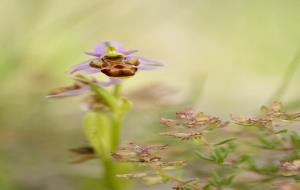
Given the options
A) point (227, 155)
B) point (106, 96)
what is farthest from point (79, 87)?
point (227, 155)

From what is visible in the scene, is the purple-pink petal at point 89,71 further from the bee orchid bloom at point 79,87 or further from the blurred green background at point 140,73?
the blurred green background at point 140,73

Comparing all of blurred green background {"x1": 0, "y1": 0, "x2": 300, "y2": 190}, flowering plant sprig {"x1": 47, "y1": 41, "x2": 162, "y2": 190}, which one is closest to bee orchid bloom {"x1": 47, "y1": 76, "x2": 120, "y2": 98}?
flowering plant sprig {"x1": 47, "y1": 41, "x2": 162, "y2": 190}

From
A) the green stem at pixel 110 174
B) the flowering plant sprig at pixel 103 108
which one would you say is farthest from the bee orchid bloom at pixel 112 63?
the green stem at pixel 110 174

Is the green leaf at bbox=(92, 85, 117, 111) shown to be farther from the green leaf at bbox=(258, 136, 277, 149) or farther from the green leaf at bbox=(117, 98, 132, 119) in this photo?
the green leaf at bbox=(258, 136, 277, 149)

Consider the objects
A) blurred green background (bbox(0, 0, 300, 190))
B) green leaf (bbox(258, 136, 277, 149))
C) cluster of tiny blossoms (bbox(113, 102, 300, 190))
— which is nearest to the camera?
cluster of tiny blossoms (bbox(113, 102, 300, 190))

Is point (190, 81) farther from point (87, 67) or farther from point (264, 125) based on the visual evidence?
point (264, 125)

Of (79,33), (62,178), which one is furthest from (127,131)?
A: (79,33)

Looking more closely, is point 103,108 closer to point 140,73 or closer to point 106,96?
point 106,96
